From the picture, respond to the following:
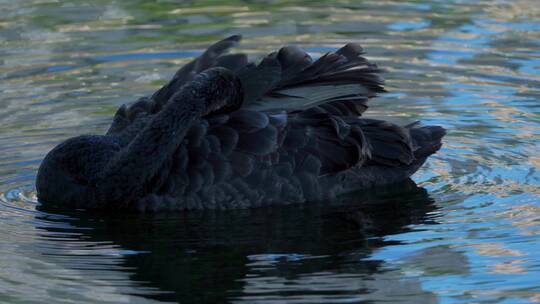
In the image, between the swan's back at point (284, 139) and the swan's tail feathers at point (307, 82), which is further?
the swan's tail feathers at point (307, 82)

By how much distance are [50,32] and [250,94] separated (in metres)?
5.59

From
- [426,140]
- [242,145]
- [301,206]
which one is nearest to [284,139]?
[242,145]

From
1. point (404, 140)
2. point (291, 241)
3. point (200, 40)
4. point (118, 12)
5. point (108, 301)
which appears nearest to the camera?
point (108, 301)

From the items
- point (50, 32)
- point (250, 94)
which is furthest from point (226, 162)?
point (50, 32)

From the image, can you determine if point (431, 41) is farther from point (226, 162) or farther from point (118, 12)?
point (226, 162)

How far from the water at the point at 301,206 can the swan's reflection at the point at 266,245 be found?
0.06 feet

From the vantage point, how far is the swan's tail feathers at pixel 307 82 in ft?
28.5

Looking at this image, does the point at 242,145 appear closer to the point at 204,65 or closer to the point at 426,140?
the point at 204,65

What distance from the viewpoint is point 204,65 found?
9.03 meters

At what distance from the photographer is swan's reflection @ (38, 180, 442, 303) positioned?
6613mm

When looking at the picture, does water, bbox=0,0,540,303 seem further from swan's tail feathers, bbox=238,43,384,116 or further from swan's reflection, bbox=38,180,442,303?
swan's tail feathers, bbox=238,43,384,116

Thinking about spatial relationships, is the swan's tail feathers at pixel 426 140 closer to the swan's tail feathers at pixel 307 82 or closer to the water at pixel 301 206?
the water at pixel 301 206

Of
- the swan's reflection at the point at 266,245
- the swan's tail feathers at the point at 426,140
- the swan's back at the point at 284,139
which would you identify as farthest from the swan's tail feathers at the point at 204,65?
the swan's tail feathers at the point at 426,140

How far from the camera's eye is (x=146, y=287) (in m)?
6.73
